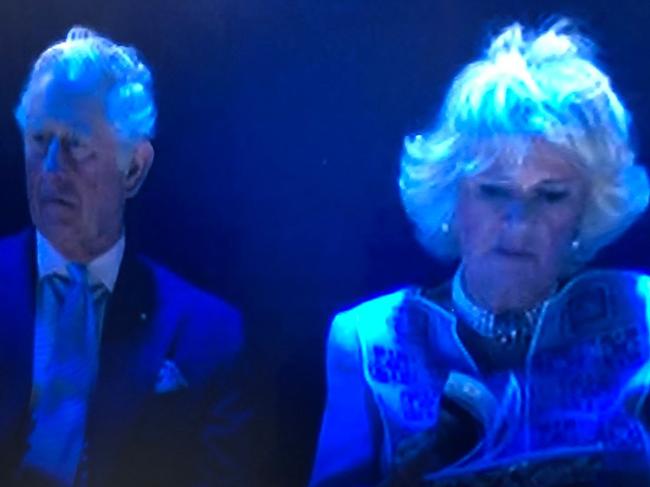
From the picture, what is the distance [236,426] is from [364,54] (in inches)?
23.8

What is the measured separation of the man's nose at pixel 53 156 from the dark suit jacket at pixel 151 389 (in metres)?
0.11

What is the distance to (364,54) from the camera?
1646 mm

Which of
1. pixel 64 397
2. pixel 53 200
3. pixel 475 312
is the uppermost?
pixel 53 200

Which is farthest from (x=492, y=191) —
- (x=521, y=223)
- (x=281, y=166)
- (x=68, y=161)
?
(x=68, y=161)

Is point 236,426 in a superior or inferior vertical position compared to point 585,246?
inferior

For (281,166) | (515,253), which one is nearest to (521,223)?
(515,253)

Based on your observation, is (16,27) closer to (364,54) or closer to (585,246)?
(364,54)

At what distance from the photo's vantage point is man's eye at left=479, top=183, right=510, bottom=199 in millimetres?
1604

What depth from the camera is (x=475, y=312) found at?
1637 millimetres

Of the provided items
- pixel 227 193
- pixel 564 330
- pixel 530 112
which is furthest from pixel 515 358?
pixel 227 193

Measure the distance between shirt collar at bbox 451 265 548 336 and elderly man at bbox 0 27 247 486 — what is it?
0.34 m

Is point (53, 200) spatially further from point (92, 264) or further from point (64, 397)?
A: point (64, 397)

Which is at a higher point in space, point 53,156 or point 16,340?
point 53,156

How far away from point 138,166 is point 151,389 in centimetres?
35
